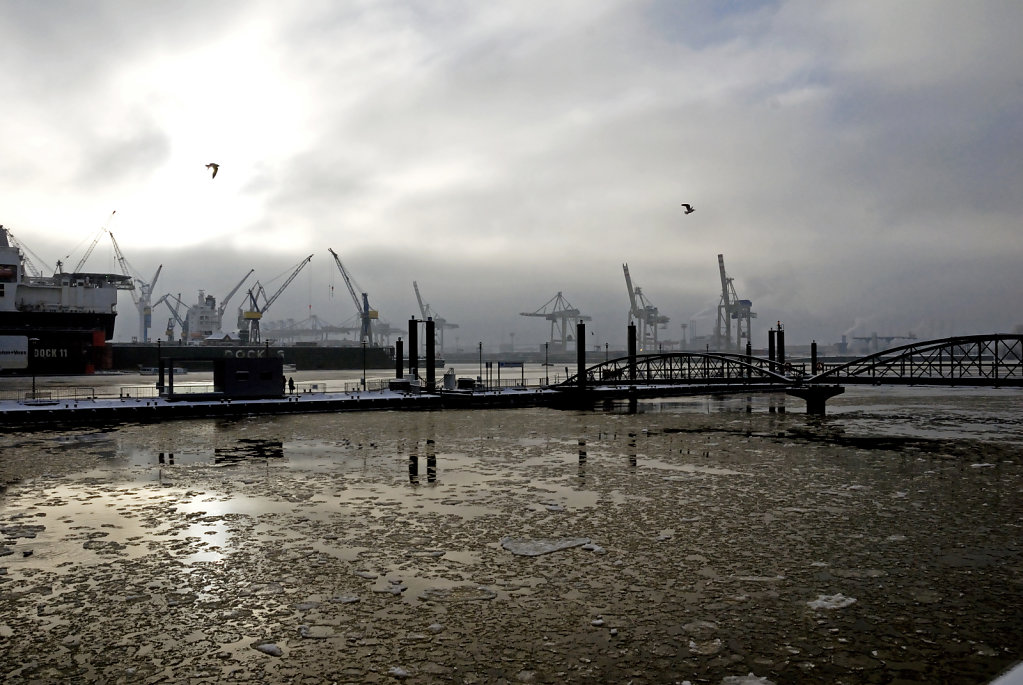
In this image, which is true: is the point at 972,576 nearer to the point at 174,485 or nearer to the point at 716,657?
the point at 716,657

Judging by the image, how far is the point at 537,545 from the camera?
54.2ft

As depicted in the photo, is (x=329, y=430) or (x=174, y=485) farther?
(x=329, y=430)

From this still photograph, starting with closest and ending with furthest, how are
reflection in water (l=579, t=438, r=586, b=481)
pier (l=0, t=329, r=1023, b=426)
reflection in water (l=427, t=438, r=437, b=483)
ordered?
reflection in water (l=427, t=438, r=437, b=483) → reflection in water (l=579, t=438, r=586, b=481) → pier (l=0, t=329, r=1023, b=426)

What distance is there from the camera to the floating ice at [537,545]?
16000 millimetres

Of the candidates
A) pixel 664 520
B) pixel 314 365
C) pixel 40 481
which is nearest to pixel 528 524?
pixel 664 520

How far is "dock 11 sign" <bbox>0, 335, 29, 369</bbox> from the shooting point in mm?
123625

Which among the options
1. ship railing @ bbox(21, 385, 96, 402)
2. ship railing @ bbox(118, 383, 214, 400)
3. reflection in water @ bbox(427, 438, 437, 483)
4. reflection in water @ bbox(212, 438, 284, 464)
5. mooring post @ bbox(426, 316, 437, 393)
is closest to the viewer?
reflection in water @ bbox(427, 438, 437, 483)

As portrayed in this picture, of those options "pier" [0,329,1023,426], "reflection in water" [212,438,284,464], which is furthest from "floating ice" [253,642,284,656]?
"pier" [0,329,1023,426]

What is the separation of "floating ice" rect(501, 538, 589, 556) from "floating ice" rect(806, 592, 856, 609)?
17.9ft

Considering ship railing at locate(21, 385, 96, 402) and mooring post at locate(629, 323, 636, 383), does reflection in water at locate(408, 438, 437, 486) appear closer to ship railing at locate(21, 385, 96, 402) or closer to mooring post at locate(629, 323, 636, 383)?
ship railing at locate(21, 385, 96, 402)

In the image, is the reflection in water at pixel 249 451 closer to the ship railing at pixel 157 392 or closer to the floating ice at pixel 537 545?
the floating ice at pixel 537 545

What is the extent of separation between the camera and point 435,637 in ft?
36.4

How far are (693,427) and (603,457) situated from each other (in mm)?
16817

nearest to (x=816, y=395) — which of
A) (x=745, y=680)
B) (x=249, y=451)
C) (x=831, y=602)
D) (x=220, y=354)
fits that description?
(x=249, y=451)
